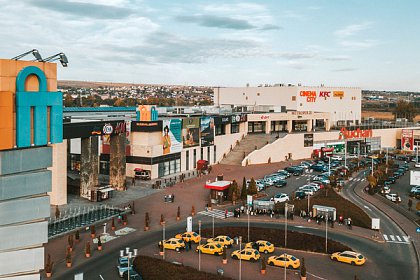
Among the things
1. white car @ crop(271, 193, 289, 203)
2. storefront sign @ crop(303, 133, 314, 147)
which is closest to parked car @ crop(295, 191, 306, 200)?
white car @ crop(271, 193, 289, 203)

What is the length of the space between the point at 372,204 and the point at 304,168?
23.1 meters

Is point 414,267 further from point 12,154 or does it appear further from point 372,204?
point 12,154

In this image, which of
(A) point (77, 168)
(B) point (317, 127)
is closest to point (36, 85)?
(A) point (77, 168)

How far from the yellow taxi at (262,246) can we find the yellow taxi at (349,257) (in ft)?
15.5

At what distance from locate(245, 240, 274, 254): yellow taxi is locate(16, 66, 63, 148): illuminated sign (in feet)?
64.7

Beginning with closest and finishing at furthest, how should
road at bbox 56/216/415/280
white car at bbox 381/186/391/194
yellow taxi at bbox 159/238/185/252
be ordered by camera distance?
road at bbox 56/216/415/280 < yellow taxi at bbox 159/238/185/252 < white car at bbox 381/186/391/194

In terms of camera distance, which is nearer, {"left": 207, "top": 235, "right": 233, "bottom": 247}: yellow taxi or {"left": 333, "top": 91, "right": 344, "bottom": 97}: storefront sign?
{"left": 207, "top": 235, "right": 233, "bottom": 247}: yellow taxi

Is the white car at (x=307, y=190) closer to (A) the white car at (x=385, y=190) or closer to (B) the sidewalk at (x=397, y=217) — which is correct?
(B) the sidewalk at (x=397, y=217)

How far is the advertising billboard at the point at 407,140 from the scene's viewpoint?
108 metres

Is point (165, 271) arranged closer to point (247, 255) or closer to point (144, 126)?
point (247, 255)

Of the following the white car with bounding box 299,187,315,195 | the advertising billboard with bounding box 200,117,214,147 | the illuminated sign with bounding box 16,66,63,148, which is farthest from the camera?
the advertising billboard with bounding box 200,117,214,147

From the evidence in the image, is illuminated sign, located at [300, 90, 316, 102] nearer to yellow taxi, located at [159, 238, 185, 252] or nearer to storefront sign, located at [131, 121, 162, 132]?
storefront sign, located at [131, 121, 162, 132]

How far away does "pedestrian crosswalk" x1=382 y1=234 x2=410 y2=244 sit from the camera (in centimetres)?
3969

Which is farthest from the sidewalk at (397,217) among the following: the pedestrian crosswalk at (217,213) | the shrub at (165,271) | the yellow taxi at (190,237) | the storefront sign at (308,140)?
the storefront sign at (308,140)
